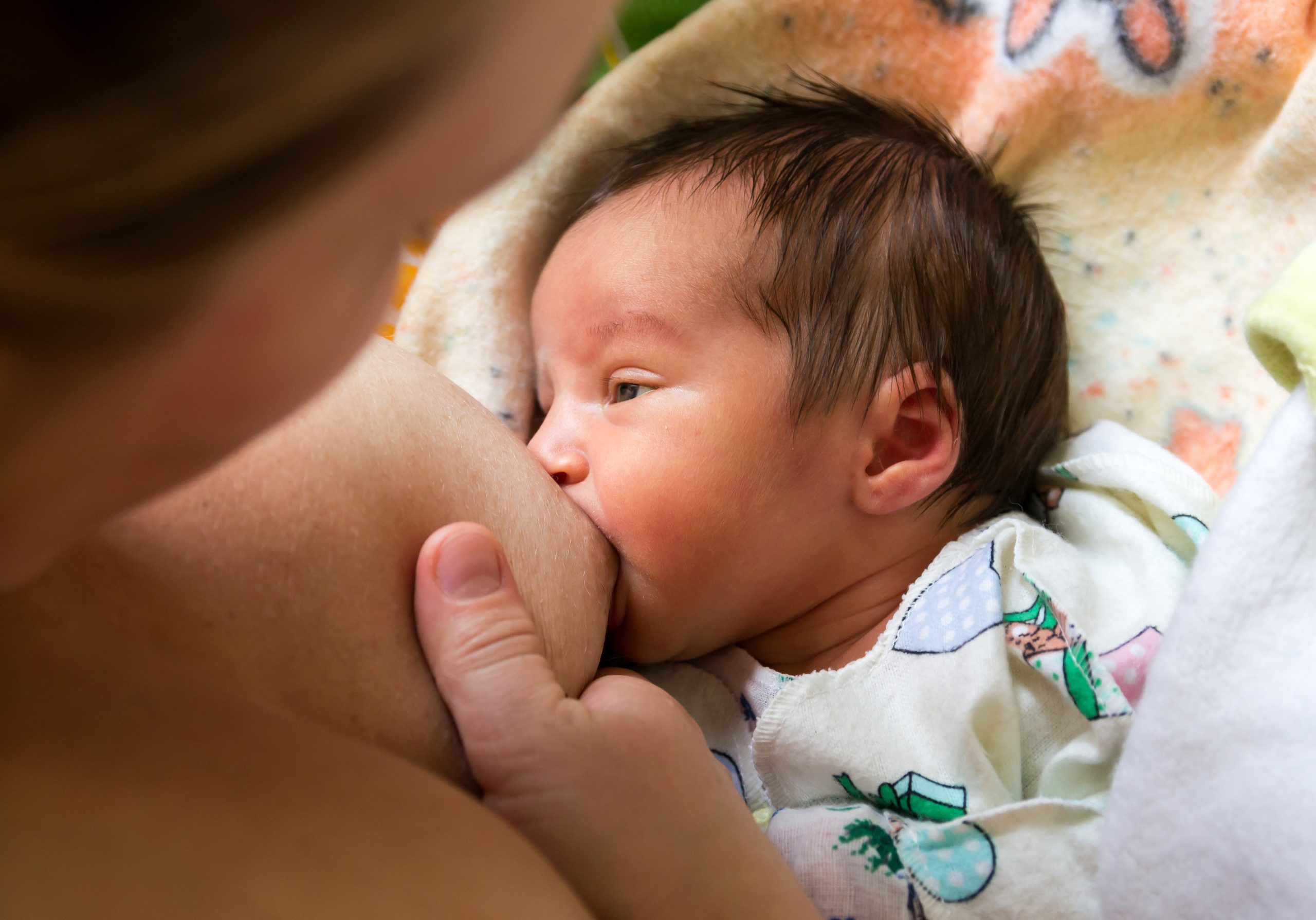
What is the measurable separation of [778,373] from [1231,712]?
0.48 metres

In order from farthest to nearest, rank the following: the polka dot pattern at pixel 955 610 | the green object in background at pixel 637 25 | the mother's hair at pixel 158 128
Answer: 1. the green object in background at pixel 637 25
2. the polka dot pattern at pixel 955 610
3. the mother's hair at pixel 158 128

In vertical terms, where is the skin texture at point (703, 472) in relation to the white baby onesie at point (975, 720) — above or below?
above

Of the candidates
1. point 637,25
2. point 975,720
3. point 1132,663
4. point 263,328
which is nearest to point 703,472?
point 975,720

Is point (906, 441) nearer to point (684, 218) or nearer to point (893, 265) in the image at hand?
point (893, 265)

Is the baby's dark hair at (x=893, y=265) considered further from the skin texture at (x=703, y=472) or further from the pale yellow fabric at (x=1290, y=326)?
the pale yellow fabric at (x=1290, y=326)

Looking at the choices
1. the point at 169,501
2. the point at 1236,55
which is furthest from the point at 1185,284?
the point at 169,501

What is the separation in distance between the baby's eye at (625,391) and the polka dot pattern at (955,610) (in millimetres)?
353

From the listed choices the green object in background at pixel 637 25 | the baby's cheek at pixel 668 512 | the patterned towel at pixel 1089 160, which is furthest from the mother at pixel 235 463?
the green object in background at pixel 637 25

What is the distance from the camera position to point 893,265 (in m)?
0.98

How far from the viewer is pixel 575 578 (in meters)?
0.81

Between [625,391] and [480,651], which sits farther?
[625,391]

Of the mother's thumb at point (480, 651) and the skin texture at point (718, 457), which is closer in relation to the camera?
the mother's thumb at point (480, 651)

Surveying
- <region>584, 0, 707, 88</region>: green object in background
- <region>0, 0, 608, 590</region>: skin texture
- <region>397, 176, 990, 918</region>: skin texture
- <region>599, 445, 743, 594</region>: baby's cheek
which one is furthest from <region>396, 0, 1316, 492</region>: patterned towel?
<region>0, 0, 608, 590</region>: skin texture

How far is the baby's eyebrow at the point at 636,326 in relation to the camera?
95 cm
